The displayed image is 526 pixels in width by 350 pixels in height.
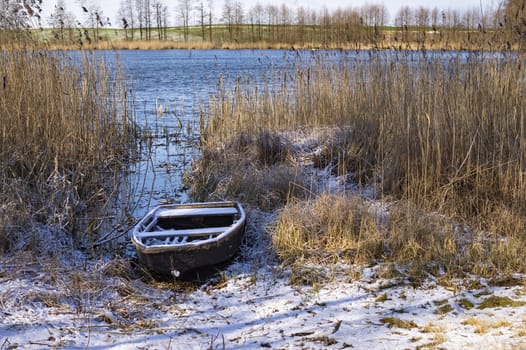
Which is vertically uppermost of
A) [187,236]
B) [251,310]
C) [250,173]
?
[250,173]

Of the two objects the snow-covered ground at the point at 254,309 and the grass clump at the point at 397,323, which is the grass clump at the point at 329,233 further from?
the grass clump at the point at 397,323

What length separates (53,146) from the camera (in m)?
5.12

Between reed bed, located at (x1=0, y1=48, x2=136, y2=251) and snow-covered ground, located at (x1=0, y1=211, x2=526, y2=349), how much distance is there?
709 mm

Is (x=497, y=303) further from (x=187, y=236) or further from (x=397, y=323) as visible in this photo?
(x=187, y=236)

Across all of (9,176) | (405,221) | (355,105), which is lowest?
(405,221)

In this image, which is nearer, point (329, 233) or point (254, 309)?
point (254, 309)

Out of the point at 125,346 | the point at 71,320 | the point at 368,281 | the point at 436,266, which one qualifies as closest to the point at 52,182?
the point at 71,320

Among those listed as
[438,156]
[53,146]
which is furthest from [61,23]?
[438,156]

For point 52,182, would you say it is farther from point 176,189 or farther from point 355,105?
point 355,105

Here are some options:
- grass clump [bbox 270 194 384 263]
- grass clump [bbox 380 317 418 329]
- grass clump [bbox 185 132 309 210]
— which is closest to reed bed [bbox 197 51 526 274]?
grass clump [bbox 270 194 384 263]

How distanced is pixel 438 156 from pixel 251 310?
86.6 inches

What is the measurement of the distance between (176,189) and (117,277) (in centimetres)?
251

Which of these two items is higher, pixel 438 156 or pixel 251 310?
pixel 438 156

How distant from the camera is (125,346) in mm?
2666
